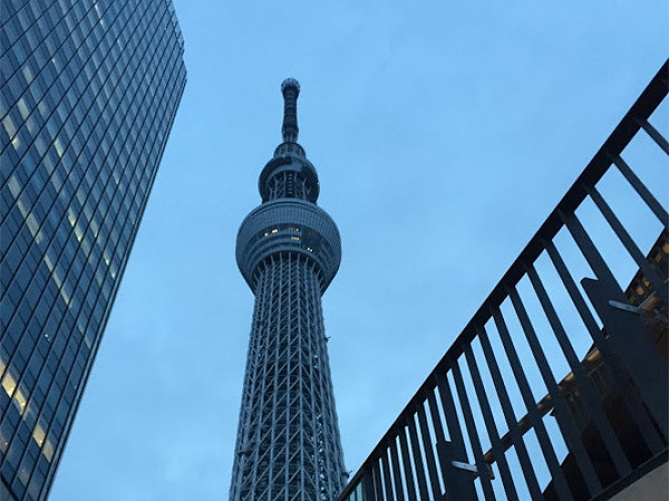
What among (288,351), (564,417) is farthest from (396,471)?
(288,351)

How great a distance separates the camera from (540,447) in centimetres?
1541

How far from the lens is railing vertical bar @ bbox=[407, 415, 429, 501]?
806 inches

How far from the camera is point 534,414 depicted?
1573 cm

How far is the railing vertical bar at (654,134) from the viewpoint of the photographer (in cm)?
1401

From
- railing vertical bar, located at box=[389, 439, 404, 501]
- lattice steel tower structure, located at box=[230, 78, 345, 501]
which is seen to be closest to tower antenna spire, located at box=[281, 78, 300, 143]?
lattice steel tower structure, located at box=[230, 78, 345, 501]

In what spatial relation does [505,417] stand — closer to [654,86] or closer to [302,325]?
[654,86]

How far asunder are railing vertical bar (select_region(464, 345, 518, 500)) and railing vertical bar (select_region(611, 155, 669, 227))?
689 centimetres

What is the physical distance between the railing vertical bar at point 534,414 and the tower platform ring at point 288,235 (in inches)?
4269

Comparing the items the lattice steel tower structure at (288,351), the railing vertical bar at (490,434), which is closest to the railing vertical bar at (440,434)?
the railing vertical bar at (490,434)

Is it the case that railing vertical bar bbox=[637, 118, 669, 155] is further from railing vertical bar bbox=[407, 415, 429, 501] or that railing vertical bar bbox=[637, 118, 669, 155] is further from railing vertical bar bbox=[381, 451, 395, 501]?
railing vertical bar bbox=[381, 451, 395, 501]

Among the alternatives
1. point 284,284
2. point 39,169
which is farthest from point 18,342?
point 284,284

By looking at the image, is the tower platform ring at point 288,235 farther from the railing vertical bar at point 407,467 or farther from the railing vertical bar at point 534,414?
the railing vertical bar at point 534,414

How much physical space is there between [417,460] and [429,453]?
96 cm

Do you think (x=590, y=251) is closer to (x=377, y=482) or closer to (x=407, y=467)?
(x=407, y=467)
